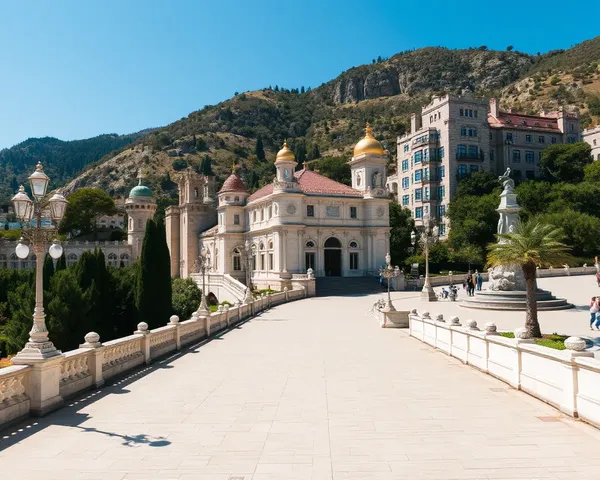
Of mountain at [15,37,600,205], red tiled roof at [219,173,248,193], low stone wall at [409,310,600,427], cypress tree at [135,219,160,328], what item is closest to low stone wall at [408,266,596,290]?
red tiled roof at [219,173,248,193]

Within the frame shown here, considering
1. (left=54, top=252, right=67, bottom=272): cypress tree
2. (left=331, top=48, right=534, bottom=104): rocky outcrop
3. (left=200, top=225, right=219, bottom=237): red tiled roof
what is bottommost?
(left=54, top=252, right=67, bottom=272): cypress tree

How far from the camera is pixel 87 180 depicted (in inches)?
6914

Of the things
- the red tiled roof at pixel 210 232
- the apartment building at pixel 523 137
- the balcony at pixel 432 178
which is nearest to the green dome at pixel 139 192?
the red tiled roof at pixel 210 232

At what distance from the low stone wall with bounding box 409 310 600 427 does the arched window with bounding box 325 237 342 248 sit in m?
41.4

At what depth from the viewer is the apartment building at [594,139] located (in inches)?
3398

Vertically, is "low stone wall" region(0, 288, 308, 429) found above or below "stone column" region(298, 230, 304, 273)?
below

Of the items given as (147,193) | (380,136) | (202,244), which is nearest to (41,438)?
(202,244)

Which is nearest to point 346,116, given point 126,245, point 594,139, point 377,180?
point 594,139

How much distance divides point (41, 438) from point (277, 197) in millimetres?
47398

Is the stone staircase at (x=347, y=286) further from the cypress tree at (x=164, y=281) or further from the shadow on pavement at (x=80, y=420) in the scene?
the shadow on pavement at (x=80, y=420)

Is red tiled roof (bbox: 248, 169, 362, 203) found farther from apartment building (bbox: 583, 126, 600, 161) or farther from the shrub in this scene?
apartment building (bbox: 583, 126, 600, 161)

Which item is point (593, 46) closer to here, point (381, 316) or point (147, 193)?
point (147, 193)

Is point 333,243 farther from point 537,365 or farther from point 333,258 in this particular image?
point 537,365

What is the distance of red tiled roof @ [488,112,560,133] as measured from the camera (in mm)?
83175
